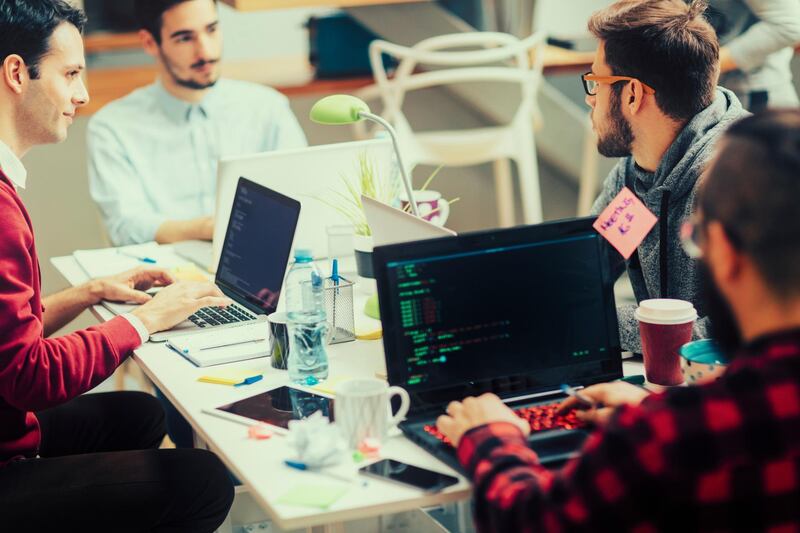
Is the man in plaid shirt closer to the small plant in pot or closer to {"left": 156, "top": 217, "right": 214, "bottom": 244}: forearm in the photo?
the small plant in pot

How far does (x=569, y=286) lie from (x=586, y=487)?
640mm

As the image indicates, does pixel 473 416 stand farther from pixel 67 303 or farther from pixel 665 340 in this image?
pixel 67 303

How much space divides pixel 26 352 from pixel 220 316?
0.51 meters

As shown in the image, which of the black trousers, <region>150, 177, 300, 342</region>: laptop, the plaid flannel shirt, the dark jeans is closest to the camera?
the plaid flannel shirt

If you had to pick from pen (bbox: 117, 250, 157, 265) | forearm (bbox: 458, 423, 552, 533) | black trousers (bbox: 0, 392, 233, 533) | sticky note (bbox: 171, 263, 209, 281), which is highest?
forearm (bbox: 458, 423, 552, 533)

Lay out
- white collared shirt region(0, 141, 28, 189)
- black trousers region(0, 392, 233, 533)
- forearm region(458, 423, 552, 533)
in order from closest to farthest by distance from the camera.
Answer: forearm region(458, 423, 552, 533)
black trousers region(0, 392, 233, 533)
white collared shirt region(0, 141, 28, 189)

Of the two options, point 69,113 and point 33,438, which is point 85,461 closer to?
point 33,438

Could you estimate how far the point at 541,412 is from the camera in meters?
1.56

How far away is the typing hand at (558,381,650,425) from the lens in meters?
1.51

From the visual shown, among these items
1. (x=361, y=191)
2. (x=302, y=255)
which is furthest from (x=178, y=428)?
(x=302, y=255)

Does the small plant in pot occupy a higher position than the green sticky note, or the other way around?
the small plant in pot

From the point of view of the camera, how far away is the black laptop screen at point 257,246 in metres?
2.07

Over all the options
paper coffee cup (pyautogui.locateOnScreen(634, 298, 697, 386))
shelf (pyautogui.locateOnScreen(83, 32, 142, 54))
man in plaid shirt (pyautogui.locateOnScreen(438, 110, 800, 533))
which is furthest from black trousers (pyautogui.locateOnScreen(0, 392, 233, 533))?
shelf (pyautogui.locateOnScreen(83, 32, 142, 54))

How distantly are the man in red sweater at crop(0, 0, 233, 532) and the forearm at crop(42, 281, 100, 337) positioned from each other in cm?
3
